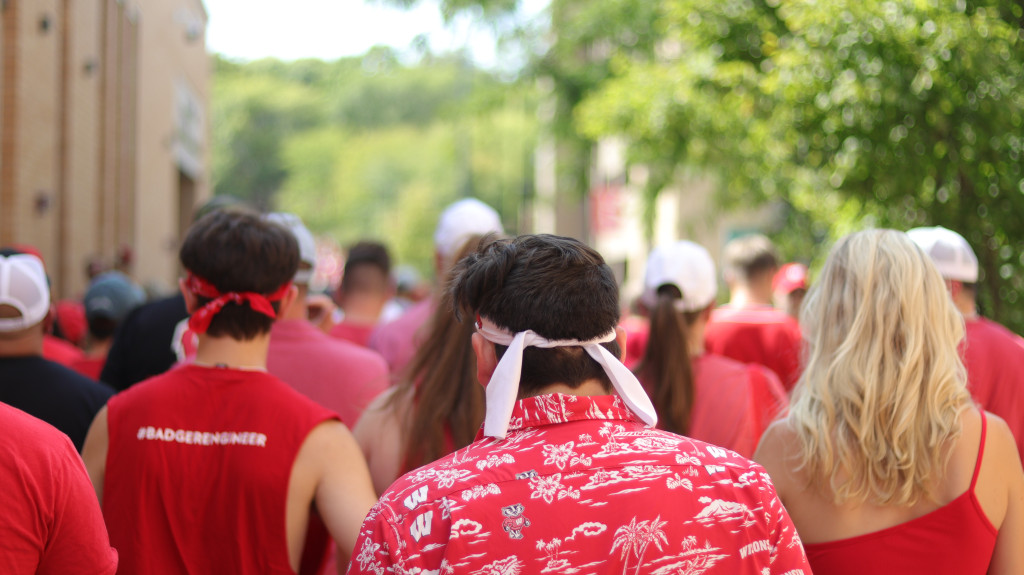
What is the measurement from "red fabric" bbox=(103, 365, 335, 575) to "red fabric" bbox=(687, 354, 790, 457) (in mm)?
→ 1871

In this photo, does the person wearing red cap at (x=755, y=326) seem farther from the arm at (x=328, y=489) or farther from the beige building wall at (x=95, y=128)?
the beige building wall at (x=95, y=128)

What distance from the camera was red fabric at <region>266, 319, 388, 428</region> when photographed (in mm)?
3869

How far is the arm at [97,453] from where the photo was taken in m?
2.94

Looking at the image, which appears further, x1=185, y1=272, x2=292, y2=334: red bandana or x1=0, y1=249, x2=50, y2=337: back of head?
x1=0, y1=249, x2=50, y2=337: back of head

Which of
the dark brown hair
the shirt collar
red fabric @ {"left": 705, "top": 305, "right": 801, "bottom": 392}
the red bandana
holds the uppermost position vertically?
the shirt collar

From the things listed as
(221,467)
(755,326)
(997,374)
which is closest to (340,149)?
(755,326)

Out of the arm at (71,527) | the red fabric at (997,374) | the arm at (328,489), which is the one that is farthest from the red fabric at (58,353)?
the red fabric at (997,374)

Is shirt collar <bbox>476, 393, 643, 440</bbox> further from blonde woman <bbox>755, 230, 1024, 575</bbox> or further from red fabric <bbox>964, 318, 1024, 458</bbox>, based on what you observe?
red fabric <bbox>964, 318, 1024, 458</bbox>

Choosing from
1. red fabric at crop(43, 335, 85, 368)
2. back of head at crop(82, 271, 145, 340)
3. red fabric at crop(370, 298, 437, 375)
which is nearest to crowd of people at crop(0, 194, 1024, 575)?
red fabric at crop(370, 298, 437, 375)

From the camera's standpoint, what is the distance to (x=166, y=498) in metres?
2.88

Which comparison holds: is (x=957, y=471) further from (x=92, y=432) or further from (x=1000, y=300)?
(x=1000, y=300)

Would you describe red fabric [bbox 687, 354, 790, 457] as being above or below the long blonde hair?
below

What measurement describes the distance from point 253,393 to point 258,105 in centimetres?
9389

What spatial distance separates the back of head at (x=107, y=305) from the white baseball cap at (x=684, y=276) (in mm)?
3032
